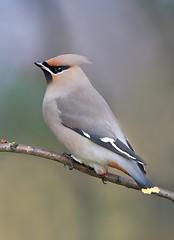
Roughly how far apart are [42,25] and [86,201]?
7.23 ft

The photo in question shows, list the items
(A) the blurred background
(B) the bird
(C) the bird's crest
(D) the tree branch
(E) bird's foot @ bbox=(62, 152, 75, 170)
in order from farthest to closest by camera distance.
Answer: (A) the blurred background → (C) the bird's crest → (E) bird's foot @ bbox=(62, 152, 75, 170) → (B) the bird → (D) the tree branch

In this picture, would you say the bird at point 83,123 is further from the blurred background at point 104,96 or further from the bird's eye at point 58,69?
the blurred background at point 104,96

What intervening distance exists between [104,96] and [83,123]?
144 inches

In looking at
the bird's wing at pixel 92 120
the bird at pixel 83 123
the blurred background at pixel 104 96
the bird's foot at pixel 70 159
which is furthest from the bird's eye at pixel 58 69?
the blurred background at pixel 104 96

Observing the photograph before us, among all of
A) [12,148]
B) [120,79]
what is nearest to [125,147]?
[12,148]

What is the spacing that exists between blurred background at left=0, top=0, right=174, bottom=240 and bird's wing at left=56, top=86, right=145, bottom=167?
2.79m

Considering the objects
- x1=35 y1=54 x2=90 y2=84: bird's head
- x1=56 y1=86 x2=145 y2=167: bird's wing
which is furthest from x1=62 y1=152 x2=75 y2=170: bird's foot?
x1=35 y1=54 x2=90 y2=84: bird's head

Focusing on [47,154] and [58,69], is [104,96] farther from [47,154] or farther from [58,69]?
[47,154]

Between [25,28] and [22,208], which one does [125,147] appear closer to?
[22,208]

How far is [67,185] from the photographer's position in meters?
6.92

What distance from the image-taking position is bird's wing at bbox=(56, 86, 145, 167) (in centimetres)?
371

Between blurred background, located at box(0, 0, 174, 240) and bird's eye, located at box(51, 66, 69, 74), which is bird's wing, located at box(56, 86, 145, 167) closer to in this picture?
bird's eye, located at box(51, 66, 69, 74)

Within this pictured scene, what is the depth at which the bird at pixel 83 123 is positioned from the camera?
3643mm

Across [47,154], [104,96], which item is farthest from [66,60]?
[104,96]
